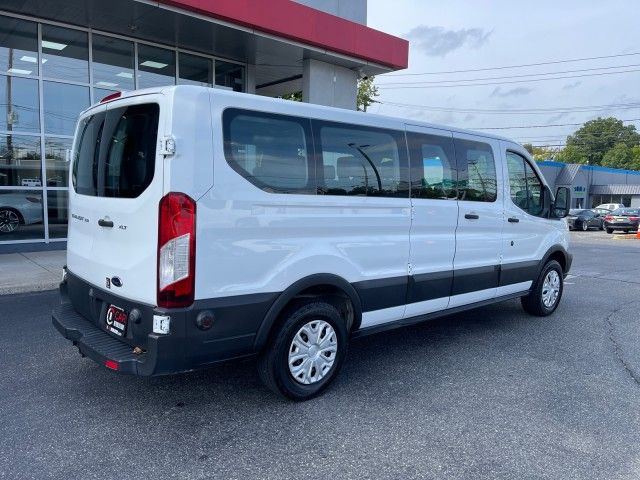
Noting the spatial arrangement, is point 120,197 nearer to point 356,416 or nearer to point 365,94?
point 356,416

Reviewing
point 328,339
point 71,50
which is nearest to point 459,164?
point 328,339

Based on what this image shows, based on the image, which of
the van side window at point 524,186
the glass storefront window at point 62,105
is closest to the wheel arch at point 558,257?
the van side window at point 524,186

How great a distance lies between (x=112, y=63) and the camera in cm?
1143

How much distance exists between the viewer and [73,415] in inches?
136

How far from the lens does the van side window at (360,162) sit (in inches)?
151

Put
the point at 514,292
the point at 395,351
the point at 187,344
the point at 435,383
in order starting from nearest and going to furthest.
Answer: the point at 187,344, the point at 435,383, the point at 395,351, the point at 514,292

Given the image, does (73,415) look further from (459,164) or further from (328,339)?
(459,164)

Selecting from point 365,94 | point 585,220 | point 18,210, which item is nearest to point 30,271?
point 18,210

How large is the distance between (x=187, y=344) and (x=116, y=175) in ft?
4.37

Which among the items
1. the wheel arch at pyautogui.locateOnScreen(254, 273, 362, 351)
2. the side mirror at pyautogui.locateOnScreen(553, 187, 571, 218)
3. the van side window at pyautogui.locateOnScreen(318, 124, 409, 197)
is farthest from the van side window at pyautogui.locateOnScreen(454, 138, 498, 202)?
the wheel arch at pyautogui.locateOnScreen(254, 273, 362, 351)

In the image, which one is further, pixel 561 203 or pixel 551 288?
pixel 551 288

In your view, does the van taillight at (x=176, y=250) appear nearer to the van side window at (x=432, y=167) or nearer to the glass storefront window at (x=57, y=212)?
the van side window at (x=432, y=167)

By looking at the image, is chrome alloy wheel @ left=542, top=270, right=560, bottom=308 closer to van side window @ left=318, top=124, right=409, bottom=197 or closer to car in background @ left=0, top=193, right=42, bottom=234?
van side window @ left=318, top=124, right=409, bottom=197

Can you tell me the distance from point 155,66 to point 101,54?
1252 mm
